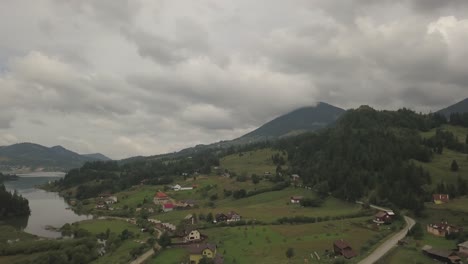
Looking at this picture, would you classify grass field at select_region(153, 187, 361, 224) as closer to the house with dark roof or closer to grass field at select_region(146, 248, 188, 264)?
the house with dark roof

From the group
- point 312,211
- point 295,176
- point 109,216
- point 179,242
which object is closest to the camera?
point 179,242

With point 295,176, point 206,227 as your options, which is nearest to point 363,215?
point 206,227

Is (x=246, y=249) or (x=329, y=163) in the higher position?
(x=329, y=163)

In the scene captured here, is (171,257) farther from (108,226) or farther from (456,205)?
(456,205)

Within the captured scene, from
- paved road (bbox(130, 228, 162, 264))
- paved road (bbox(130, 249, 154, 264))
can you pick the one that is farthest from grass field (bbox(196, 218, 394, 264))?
paved road (bbox(130, 249, 154, 264))

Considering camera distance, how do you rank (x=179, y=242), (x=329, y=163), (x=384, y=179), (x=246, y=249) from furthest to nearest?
(x=329, y=163)
(x=384, y=179)
(x=179, y=242)
(x=246, y=249)

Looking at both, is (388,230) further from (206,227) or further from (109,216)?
(109,216)
